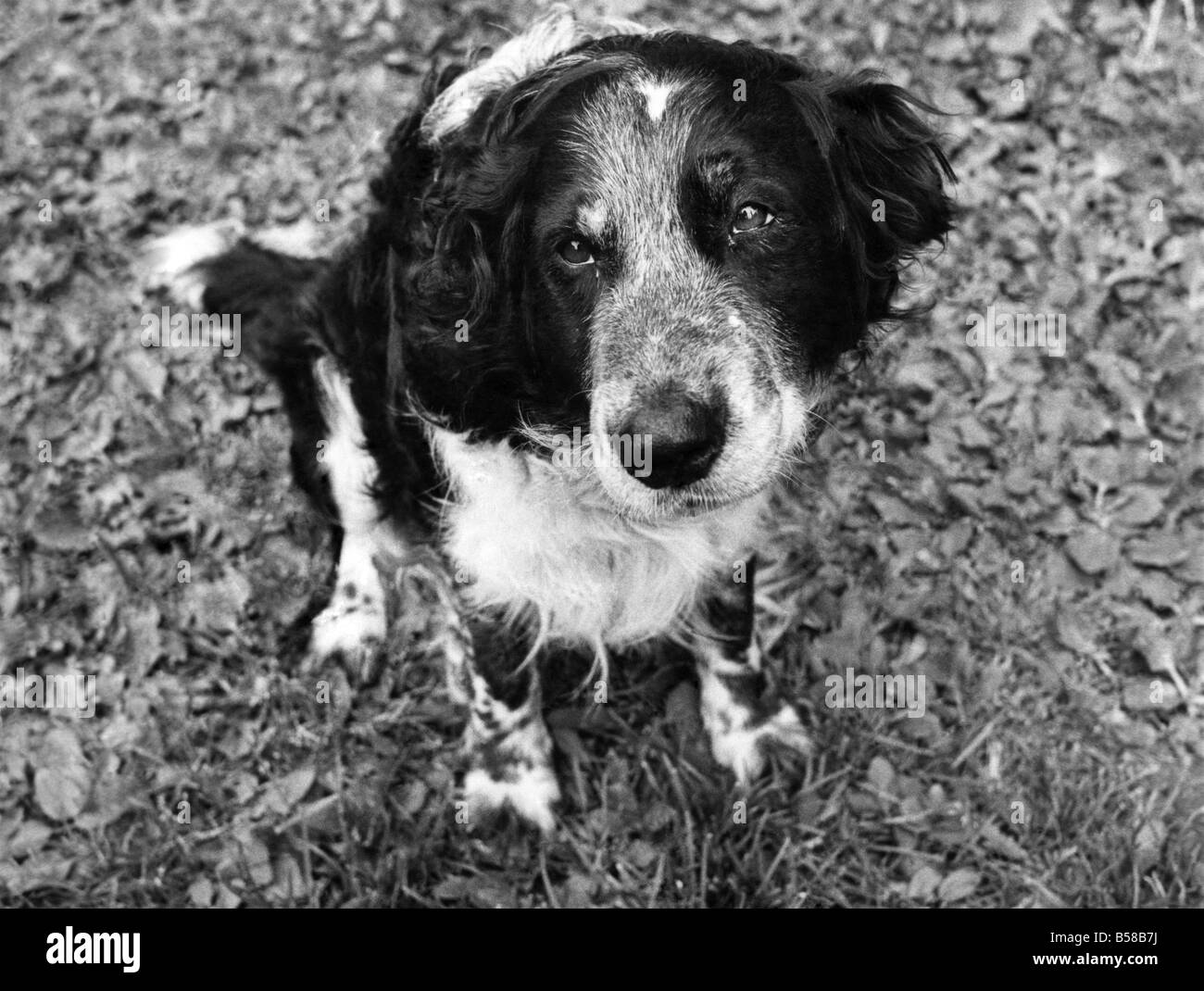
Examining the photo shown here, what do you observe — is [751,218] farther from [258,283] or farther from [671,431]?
[258,283]

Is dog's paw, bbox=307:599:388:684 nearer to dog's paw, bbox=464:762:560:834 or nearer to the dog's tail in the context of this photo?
dog's paw, bbox=464:762:560:834

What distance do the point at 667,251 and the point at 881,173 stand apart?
688 millimetres

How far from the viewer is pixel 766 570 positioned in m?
4.47

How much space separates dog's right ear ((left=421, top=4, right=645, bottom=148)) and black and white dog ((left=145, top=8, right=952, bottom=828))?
10mm

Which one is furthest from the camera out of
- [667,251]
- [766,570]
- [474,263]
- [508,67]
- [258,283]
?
[766,570]

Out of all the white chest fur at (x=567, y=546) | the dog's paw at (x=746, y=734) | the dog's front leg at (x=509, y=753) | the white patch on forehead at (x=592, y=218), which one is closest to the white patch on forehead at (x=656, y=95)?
the white patch on forehead at (x=592, y=218)

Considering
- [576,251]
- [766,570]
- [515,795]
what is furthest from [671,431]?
[766,570]

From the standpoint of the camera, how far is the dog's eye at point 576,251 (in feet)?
9.57

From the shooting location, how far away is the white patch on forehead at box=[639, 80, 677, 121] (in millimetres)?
2873

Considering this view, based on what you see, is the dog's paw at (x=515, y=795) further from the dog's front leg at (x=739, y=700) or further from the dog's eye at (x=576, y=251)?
the dog's eye at (x=576, y=251)

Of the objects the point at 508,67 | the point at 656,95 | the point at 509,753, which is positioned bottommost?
the point at 509,753

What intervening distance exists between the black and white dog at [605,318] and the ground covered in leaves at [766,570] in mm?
341
